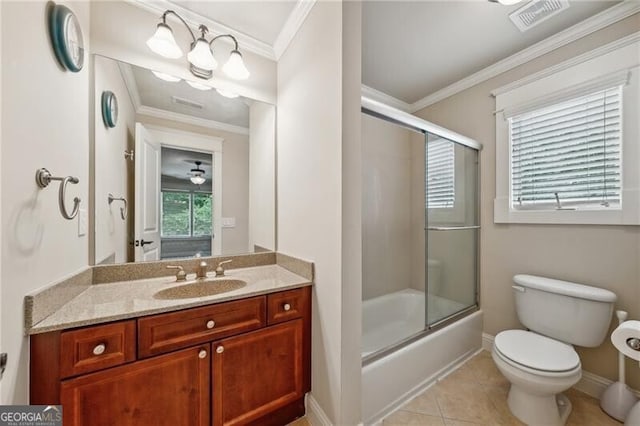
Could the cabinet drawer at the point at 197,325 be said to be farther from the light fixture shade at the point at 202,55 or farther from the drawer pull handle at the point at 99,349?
the light fixture shade at the point at 202,55

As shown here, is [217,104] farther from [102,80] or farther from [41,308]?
[41,308]

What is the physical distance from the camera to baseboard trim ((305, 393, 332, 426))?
124 cm

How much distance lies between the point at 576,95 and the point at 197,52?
99.8 inches

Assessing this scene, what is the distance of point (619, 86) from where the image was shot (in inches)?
58.0

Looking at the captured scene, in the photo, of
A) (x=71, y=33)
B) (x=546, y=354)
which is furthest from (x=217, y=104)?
(x=546, y=354)

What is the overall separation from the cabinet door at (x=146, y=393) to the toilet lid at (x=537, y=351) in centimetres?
166

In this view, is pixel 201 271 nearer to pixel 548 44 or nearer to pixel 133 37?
pixel 133 37

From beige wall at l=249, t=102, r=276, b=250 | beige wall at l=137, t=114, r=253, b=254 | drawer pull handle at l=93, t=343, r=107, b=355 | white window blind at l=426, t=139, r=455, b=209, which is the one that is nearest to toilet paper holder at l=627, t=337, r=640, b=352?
white window blind at l=426, t=139, r=455, b=209

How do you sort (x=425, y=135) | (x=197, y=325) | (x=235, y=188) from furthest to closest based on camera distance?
(x=425, y=135)
(x=235, y=188)
(x=197, y=325)

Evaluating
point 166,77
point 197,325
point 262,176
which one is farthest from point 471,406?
point 166,77

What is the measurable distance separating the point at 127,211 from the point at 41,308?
72 cm

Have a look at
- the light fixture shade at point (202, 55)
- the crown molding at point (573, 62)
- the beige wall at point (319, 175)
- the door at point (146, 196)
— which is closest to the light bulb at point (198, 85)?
the light fixture shade at point (202, 55)

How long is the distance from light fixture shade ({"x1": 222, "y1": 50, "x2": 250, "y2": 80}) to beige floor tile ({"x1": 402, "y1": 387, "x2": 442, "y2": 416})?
2379mm

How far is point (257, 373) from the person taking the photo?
119cm
